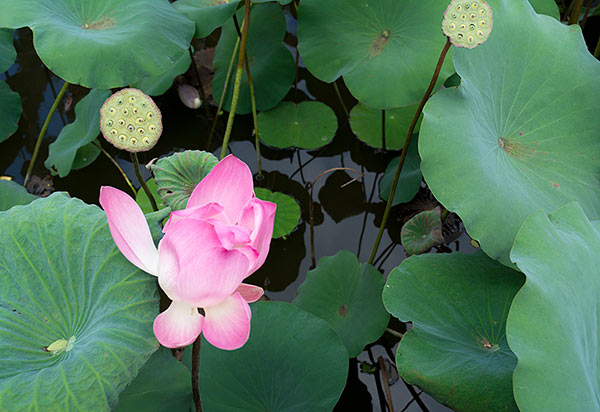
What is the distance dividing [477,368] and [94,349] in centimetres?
69

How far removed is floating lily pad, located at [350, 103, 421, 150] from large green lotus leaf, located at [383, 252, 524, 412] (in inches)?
30.0

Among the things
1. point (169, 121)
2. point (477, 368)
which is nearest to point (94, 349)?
point (477, 368)

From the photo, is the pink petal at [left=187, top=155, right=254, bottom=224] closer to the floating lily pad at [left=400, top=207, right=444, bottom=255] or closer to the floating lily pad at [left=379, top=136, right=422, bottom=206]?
the floating lily pad at [left=400, top=207, right=444, bottom=255]

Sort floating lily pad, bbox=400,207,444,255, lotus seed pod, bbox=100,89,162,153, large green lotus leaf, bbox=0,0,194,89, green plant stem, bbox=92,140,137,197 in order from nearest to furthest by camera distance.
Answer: lotus seed pod, bbox=100,89,162,153 < large green lotus leaf, bbox=0,0,194,89 < floating lily pad, bbox=400,207,444,255 < green plant stem, bbox=92,140,137,197

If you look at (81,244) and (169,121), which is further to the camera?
(169,121)

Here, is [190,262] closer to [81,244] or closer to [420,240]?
[81,244]

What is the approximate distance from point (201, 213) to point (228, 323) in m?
0.15

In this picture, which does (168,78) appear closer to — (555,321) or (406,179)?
(406,179)

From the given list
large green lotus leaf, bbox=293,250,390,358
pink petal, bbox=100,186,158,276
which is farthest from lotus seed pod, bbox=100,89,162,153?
large green lotus leaf, bbox=293,250,390,358

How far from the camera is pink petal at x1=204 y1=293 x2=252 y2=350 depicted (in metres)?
0.63

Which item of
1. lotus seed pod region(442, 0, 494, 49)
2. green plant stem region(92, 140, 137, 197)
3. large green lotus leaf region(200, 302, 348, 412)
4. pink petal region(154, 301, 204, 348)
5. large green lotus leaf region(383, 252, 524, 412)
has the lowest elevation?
green plant stem region(92, 140, 137, 197)

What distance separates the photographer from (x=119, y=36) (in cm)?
128

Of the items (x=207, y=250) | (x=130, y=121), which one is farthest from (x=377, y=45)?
(x=207, y=250)

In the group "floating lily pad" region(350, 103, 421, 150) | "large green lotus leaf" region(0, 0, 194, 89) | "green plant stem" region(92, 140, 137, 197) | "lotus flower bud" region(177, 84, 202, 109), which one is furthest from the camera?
"lotus flower bud" region(177, 84, 202, 109)
